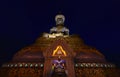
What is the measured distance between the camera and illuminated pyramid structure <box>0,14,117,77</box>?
71.2ft

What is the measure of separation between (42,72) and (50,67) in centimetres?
173

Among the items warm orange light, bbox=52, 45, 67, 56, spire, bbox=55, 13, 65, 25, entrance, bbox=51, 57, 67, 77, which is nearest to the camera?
entrance, bbox=51, 57, 67, 77

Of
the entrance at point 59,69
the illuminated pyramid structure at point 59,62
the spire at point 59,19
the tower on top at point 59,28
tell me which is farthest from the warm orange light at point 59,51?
the spire at point 59,19

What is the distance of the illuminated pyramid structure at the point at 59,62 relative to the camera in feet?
71.2

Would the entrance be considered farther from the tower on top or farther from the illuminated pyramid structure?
the tower on top

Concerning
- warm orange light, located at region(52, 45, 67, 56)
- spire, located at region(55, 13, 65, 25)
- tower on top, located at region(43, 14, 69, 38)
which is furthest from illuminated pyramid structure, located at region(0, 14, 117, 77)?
spire, located at region(55, 13, 65, 25)

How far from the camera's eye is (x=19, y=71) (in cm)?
2345

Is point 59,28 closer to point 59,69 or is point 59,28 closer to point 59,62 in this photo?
point 59,62

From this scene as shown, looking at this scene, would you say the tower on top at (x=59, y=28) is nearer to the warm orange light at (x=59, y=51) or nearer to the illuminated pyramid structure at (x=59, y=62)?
the illuminated pyramid structure at (x=59, y=62)

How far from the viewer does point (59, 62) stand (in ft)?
69.5

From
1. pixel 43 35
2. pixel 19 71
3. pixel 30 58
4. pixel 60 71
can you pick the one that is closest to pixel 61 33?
pixel 43 35

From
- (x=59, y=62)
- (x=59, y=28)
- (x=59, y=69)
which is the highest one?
(x=59, y=28)

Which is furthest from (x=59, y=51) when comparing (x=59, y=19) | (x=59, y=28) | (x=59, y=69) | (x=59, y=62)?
(x=59, y=19)

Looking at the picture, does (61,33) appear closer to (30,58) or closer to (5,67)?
(30,58)
